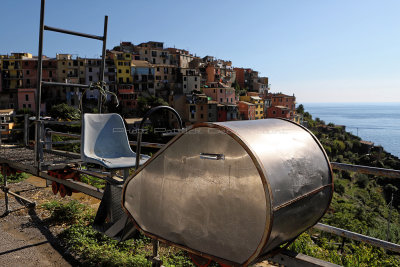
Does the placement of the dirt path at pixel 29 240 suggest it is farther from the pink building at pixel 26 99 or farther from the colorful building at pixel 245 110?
the colorful building at pixel 245 110

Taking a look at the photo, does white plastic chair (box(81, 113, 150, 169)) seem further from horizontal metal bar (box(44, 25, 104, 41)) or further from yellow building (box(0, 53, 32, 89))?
yellow building (box(0, 53, 32, 89))

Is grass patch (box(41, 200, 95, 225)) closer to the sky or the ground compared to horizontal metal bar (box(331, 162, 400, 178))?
closer to the ground

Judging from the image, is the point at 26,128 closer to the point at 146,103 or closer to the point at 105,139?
the point at 105,139

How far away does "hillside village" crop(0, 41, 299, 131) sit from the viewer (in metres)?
58.4

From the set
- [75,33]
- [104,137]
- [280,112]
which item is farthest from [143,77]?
[104,137]

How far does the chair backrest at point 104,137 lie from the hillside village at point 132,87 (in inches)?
2079

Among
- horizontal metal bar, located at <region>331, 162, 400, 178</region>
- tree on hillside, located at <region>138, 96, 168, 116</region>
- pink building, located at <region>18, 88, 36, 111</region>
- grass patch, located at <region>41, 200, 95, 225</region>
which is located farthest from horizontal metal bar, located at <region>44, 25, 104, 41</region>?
pink building, located at <region>18, 88, 36, 111</region>

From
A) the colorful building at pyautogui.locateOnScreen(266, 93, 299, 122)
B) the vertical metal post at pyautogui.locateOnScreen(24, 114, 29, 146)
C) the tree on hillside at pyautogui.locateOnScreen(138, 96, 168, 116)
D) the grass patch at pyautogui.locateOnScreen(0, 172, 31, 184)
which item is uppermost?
the colorful building at pyautogui.locateOnScreen(266, 93, 299, 122)

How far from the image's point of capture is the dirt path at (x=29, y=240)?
392cm

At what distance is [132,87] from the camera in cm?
6034

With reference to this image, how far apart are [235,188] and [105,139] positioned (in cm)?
304

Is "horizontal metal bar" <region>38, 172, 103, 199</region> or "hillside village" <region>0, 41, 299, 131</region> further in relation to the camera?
"hillside village" <region>0, 41, 299, 131</region>

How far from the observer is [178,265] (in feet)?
12.0

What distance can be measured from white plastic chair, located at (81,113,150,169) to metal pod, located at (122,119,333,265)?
5.94 ft
